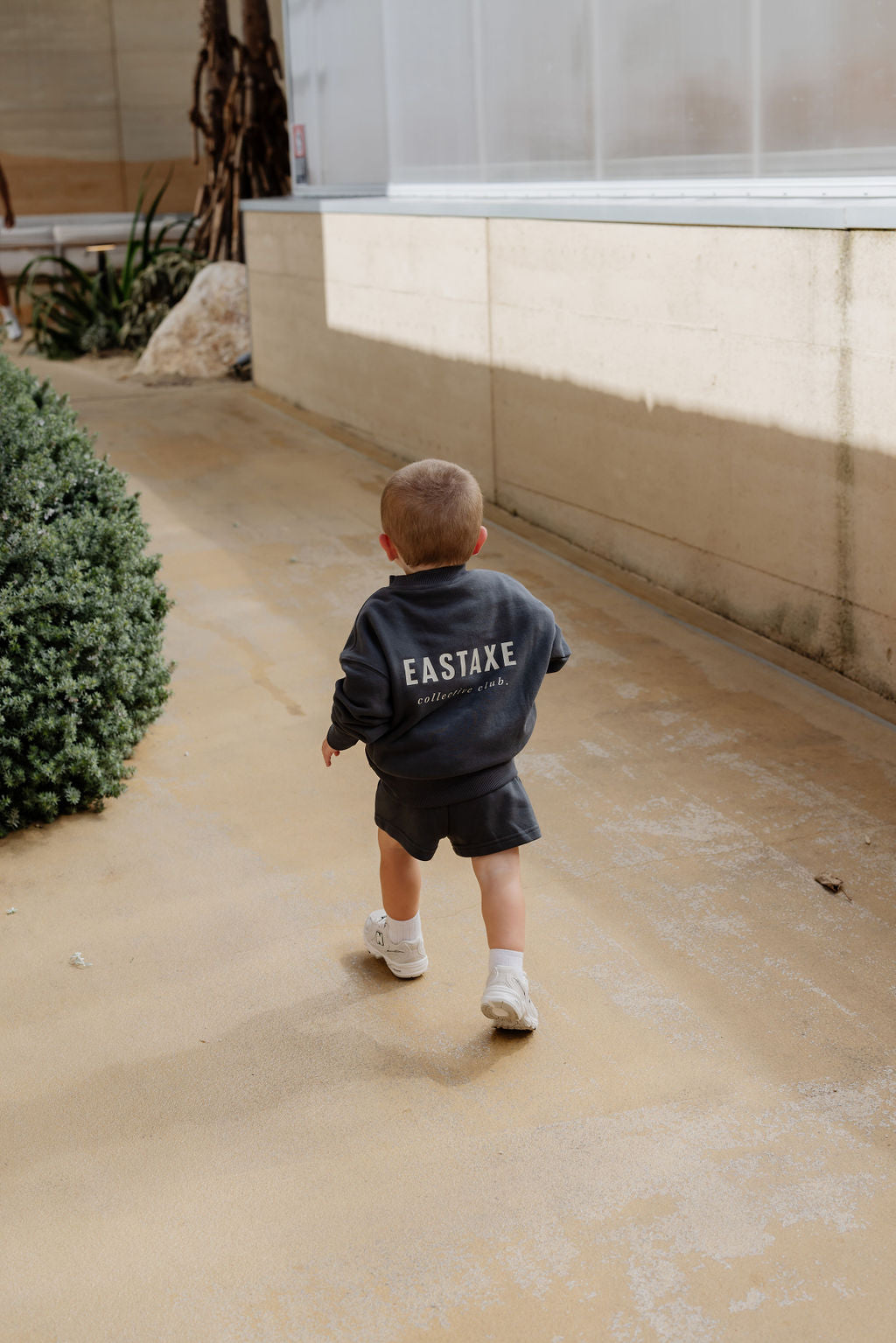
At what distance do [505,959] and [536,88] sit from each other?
16.2 ft

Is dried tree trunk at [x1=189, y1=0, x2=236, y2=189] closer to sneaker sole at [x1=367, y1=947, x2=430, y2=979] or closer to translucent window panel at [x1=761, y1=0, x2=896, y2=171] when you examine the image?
translucent window panel at [x1=761, y1=0, x2=896, y2=171]

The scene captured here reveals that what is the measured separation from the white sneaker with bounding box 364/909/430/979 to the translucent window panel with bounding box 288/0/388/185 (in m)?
6.32

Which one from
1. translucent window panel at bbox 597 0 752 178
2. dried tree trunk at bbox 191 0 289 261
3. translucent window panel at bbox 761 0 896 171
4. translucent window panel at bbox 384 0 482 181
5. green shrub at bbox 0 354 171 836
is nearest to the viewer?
green shrub at bbox 0 354 171 836

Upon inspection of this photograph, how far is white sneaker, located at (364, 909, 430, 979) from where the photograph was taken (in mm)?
2826

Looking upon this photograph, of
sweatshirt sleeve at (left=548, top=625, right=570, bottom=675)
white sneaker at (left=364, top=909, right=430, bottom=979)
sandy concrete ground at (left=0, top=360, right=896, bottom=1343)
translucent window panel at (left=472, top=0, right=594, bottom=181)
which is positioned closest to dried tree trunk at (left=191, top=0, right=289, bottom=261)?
translucent window panel at (left=472, top=0, right=594, bottom=181)

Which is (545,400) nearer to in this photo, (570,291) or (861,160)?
(570,291)

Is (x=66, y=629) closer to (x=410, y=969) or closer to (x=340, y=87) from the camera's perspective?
(x=410, y=969)

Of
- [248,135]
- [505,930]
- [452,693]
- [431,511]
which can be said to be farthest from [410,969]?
[248,135]

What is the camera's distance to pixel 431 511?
2367 millimetres

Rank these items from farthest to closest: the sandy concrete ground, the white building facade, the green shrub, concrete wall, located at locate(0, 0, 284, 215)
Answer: concrete wall, located at locate(0, 0, 284, 215), the white building facade, the green shrub, the sandy concrete ground

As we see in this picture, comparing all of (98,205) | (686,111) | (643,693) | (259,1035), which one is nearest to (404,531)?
(259,1035)

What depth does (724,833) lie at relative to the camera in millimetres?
3486

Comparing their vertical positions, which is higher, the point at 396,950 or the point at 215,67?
the point at 215,67

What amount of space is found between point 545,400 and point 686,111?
1502 mm
